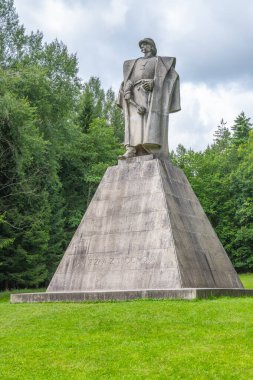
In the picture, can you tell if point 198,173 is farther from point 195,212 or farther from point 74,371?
point 74,371

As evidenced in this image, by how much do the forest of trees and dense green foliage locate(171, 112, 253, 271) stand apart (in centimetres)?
7

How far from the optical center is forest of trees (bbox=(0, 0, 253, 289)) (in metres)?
23.7

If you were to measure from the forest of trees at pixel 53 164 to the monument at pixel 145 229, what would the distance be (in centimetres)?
833

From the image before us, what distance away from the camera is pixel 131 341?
7.52 metres

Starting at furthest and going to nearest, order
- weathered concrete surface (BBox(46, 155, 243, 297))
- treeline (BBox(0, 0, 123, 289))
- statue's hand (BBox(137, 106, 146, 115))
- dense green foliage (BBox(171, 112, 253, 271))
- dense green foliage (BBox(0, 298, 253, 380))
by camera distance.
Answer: dense green foliage (BBox(171, 112, 253, 271))
treeline (BBox(0, 0, 123, 289))
statue's hand (BBox(137, 106, 146, 115))
weathered concrete surface (BBox(46, 155, 243, 297))
dense green foliage (BBox(0, 298, 253, 380))

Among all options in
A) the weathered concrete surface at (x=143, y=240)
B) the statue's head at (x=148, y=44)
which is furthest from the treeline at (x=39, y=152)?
the weathered concrete surface at (x=143, y=240)

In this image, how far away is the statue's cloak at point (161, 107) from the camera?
530 inches

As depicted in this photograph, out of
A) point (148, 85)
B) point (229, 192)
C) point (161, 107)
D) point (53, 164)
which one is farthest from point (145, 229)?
point (229, 192)

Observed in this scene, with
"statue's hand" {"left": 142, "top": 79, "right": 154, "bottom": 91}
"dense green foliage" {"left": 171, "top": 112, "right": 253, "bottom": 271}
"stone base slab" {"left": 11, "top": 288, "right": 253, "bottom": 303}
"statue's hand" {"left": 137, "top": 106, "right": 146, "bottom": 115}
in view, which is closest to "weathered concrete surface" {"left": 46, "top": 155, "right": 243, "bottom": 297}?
"stone base slab" {"left": 11, "top": 288, "right": 253, "bottom": 303}

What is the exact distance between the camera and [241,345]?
7062 mm

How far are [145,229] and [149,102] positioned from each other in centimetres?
328

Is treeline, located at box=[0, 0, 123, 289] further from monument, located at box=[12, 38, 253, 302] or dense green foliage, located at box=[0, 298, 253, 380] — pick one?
dense green foliage, located at box=[0, 298, 253, 380]

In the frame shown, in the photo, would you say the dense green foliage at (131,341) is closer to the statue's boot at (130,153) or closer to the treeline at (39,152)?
the statue's boot at (130,153)

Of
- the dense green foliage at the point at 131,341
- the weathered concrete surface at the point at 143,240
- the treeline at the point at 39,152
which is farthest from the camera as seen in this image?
the treeline at the point at 39,152
